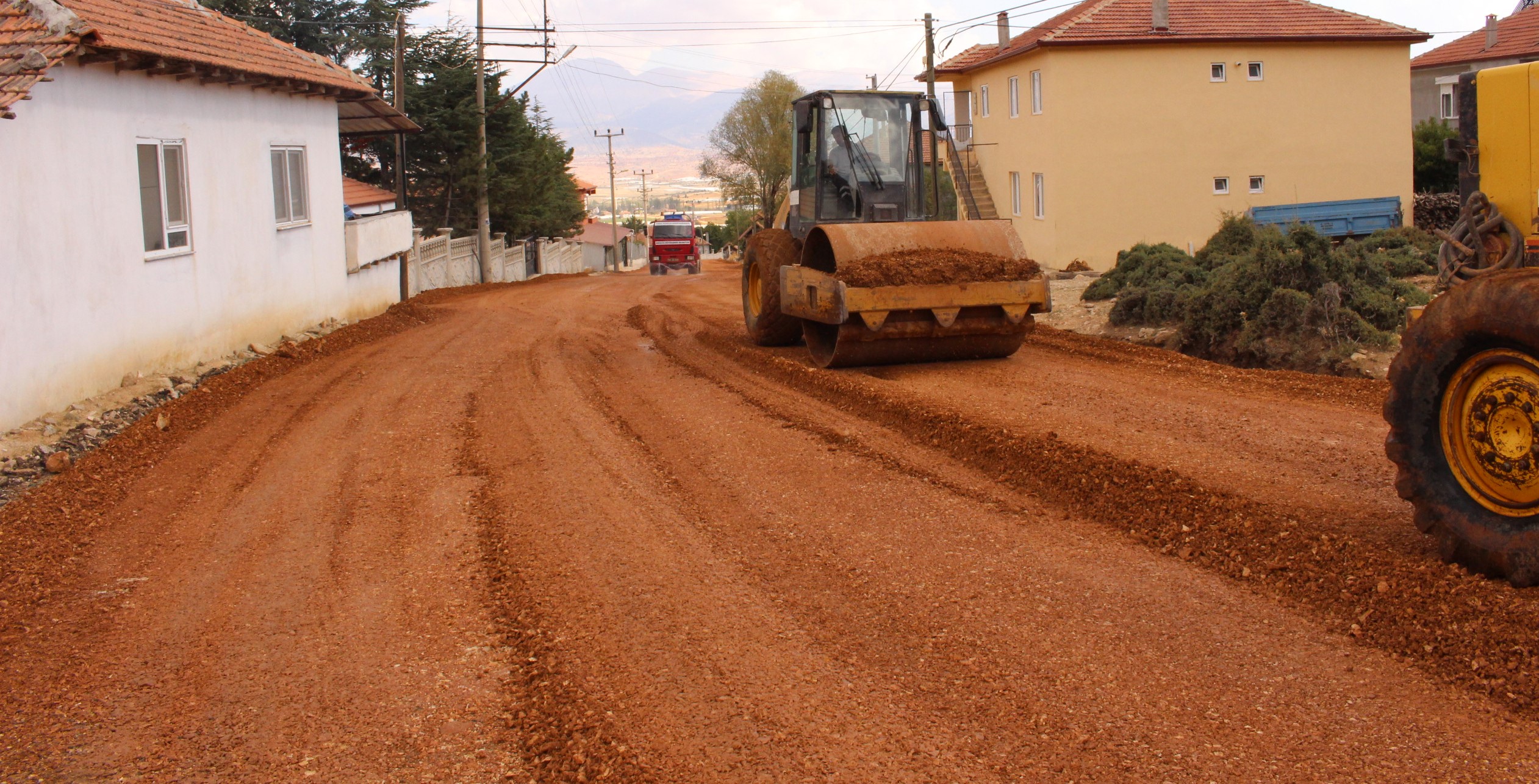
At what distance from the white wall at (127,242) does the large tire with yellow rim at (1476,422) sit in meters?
9.42

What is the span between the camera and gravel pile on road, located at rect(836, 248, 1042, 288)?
11.3 metres

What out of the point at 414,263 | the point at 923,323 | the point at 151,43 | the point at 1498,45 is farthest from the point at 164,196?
the point at 1498,45

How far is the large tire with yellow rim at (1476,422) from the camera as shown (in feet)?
16.4

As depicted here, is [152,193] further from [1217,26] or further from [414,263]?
[1217,26]

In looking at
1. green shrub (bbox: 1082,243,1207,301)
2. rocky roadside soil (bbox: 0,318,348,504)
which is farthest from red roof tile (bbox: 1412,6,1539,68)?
rocky roadside soil (bbox: 0,318,348,504)

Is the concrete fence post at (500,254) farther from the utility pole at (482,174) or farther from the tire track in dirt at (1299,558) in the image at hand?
the tire track in dirt at (1299,558)

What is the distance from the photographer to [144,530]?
7.25 metres

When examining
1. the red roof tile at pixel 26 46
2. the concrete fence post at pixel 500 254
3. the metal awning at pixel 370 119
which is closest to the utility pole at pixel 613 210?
the concrete fence post at pixel 500 254

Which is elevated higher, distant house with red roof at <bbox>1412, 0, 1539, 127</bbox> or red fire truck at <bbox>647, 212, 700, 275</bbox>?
distant house with red roof at <bbox>1412, 0, 1539, 127</bbox>

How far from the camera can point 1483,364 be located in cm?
527

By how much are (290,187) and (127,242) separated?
5.19m

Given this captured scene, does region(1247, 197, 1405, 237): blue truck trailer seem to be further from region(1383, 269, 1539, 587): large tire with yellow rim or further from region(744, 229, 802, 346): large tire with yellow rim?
region(1383, 269, 1539, 587): large tire with yellow rim

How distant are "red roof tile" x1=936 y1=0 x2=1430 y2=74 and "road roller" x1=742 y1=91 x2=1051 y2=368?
17.1 m

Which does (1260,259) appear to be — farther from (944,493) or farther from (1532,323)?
(1532,323)
